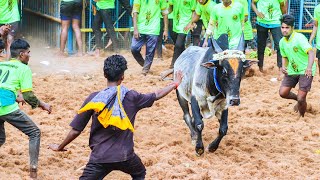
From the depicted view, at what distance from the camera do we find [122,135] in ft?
21.0

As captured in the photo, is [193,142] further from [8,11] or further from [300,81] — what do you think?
[8,11]

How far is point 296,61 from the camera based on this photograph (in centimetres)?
1091

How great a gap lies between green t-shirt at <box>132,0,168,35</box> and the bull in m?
4.08

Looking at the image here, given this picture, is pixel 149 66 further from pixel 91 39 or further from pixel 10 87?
pixel 10 87

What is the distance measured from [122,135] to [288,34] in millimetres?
5033

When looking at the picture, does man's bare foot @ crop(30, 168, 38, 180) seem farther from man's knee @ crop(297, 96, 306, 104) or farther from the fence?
the fence

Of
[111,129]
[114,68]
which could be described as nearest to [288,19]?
[114,68]

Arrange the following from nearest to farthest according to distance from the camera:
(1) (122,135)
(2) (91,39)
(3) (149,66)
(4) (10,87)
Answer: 1. (1) (122,135)
2. (4) (10,87)
3. (3) (149,66)
4. (2) (91,39)

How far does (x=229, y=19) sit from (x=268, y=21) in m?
1.58

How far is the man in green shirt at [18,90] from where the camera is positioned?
7586 mm

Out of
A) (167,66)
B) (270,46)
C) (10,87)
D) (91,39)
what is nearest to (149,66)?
(167,66)

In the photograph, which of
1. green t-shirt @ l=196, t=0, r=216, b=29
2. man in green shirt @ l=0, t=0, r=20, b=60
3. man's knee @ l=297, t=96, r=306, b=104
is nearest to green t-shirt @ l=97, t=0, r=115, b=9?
man in green shirt @ l=0, t=0, r=20, b=60

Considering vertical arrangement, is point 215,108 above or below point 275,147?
above

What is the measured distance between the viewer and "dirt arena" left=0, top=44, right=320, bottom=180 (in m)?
8.55
